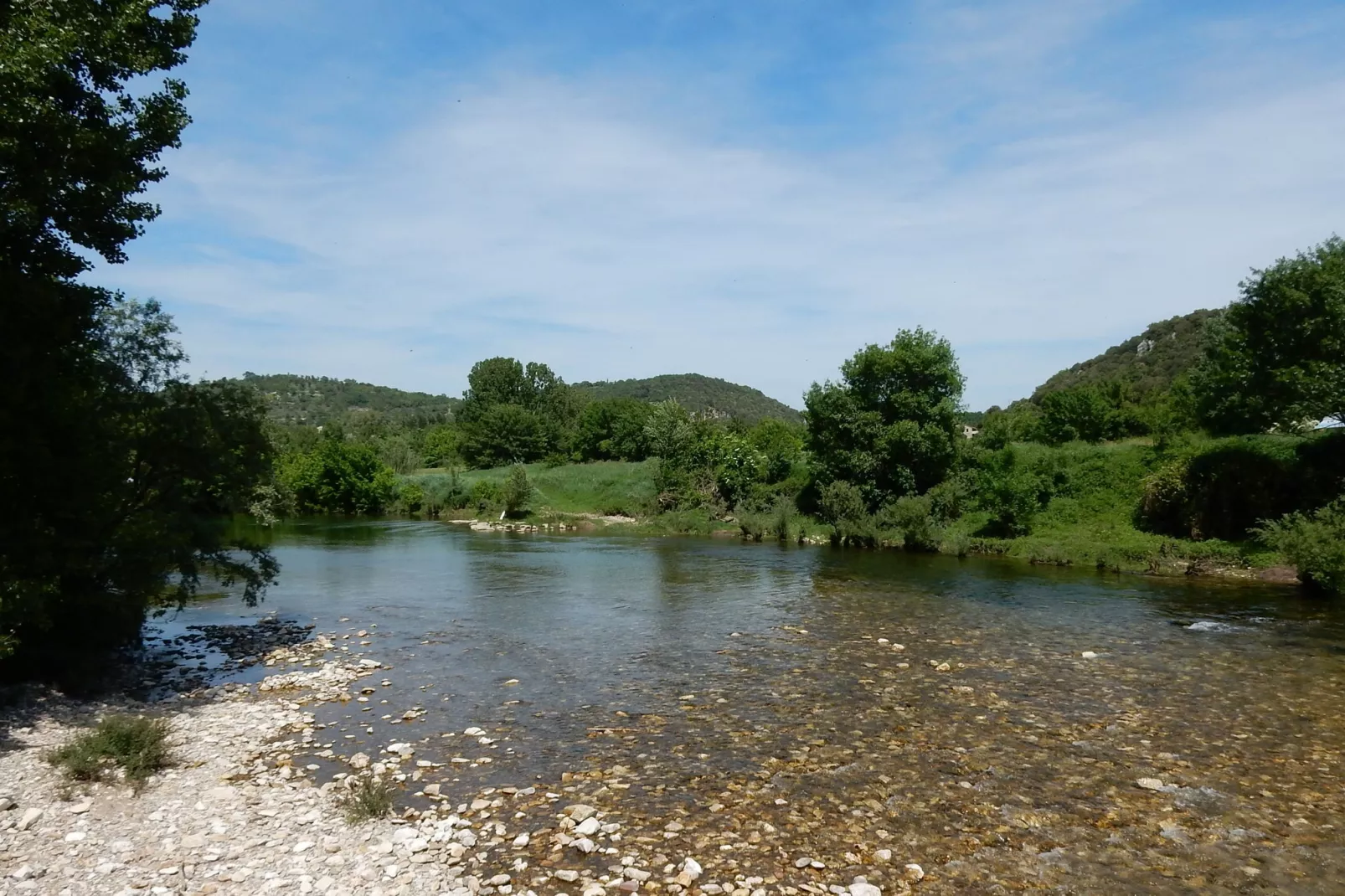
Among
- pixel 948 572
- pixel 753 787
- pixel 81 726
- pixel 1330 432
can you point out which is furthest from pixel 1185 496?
pixel 81 726

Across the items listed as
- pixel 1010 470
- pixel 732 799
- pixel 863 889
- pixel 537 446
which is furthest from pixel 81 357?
pixel 537 446

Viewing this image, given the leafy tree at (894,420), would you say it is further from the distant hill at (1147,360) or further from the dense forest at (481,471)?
the distant hill at (1147,360)

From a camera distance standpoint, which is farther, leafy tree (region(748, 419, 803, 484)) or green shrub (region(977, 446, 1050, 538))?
leafy tree (region(748, 419, 803, 484))

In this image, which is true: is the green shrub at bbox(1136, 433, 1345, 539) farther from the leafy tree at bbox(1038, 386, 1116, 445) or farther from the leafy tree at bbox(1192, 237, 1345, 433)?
the leafy tree at bbox(1038, 386, 1116, 445)

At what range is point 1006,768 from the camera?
10898 mm

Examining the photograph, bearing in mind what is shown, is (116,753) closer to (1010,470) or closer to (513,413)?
(1010,470)

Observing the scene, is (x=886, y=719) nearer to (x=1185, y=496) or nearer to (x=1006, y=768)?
(x=1006, y=768)

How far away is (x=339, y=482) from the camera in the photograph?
6694cm

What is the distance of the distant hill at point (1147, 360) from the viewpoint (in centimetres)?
9938

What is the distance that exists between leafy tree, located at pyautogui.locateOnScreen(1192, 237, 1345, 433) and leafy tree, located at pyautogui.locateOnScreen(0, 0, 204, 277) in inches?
1301

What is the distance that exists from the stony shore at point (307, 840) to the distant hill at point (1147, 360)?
299 feet

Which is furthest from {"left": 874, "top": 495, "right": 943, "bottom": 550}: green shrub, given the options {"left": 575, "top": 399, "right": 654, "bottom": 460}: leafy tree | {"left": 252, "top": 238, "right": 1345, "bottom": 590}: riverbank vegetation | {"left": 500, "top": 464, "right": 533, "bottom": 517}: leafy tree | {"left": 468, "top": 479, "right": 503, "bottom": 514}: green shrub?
{"left": 575, "top": 399, "right": 654, "bottom": 460}: leafy tree

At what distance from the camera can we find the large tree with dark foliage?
36.4 feet

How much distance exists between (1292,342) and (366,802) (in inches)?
1390
